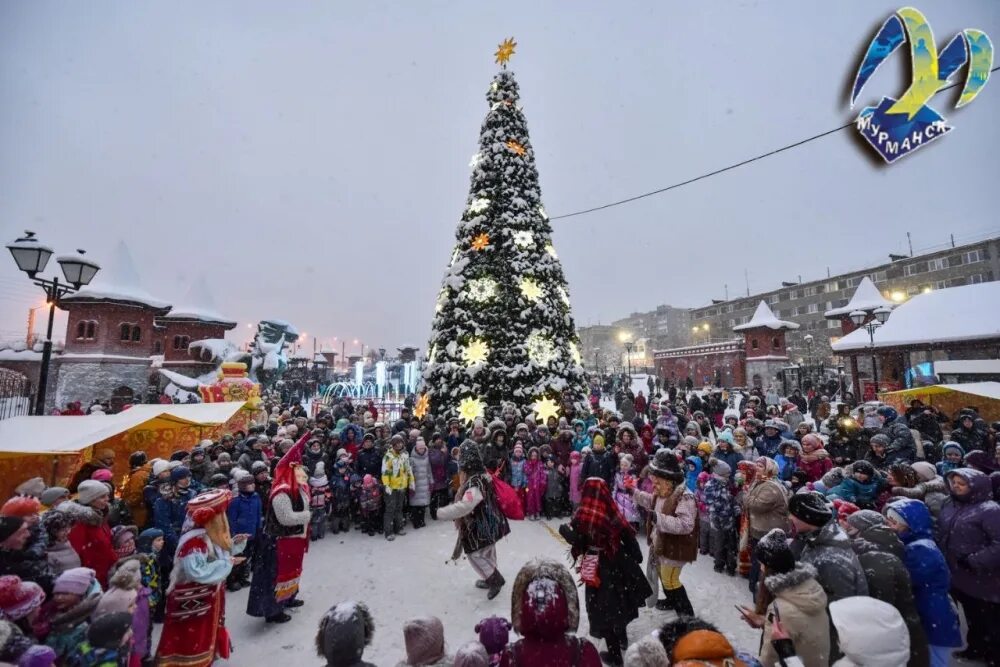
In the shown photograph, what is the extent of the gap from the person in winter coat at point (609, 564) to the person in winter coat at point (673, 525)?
67 cm

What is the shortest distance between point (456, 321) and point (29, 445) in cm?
900

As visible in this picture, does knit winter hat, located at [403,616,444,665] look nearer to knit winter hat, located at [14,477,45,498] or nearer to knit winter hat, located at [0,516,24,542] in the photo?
knit winter hat, located at [0,516,24,542]

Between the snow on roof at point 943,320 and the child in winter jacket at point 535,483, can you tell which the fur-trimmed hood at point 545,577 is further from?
the snow on roof at point 943,320

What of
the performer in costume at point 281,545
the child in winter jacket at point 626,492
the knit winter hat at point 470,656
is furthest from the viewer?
the child in winter jacket at point 626,492

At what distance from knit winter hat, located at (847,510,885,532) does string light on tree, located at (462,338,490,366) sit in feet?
31.4

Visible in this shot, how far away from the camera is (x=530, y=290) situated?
13023mm

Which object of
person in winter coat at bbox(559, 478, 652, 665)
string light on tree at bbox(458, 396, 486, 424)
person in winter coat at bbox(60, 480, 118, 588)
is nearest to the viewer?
person in winter coat at bbox(60, 480, 118, 588)

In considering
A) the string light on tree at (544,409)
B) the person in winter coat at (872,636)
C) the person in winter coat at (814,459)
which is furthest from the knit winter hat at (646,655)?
the string light on tree at (544,409)

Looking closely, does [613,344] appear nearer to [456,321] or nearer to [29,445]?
[456,321]

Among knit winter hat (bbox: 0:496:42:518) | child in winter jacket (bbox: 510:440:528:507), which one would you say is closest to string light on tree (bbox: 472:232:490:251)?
child in winter jacket (bbox: 510:440:528:507)

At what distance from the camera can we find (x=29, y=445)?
5160 millimetres

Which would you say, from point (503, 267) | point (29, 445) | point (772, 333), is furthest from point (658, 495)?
point (772, 333)

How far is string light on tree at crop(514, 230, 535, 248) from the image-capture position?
13211 mm

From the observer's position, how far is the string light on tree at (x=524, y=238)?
13211mm
